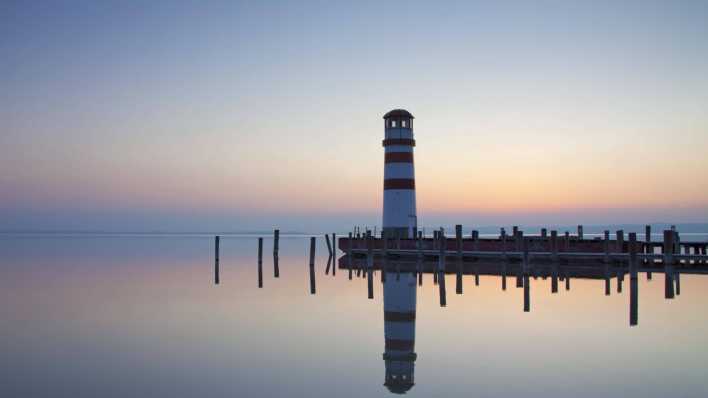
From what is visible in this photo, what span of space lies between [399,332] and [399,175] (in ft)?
59.1

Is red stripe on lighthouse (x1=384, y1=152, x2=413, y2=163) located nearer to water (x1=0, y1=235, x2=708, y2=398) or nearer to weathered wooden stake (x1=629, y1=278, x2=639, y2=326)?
water (x1=0, y1=235, x2=708, y2=398)

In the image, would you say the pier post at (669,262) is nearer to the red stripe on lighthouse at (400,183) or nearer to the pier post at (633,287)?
the pier post at (633,287)

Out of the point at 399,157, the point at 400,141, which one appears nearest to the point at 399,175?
the point at 399,157

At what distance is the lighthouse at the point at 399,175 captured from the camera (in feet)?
121

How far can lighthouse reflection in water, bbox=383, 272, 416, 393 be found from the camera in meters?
14.2

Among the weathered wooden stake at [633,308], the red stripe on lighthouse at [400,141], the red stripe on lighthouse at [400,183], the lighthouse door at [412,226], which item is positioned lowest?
the weathered wooden stake at [633,308]

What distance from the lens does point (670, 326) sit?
765 inches

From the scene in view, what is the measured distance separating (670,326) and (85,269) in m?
38.0

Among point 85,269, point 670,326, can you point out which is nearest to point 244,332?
point 670,326

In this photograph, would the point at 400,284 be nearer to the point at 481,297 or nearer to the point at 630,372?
the point at 481,297

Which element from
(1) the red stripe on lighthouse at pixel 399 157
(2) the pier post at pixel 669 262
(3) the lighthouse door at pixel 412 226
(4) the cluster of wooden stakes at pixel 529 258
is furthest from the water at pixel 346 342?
(1) the red stripe on lighthouse at pixel 399 157

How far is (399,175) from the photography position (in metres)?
36.7

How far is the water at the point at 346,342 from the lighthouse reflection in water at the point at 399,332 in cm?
13

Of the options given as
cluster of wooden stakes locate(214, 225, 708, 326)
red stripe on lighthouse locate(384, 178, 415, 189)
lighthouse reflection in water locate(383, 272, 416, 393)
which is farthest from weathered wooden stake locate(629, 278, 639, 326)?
red stripe on lighthouse locate(384, 178, 415, 189)
